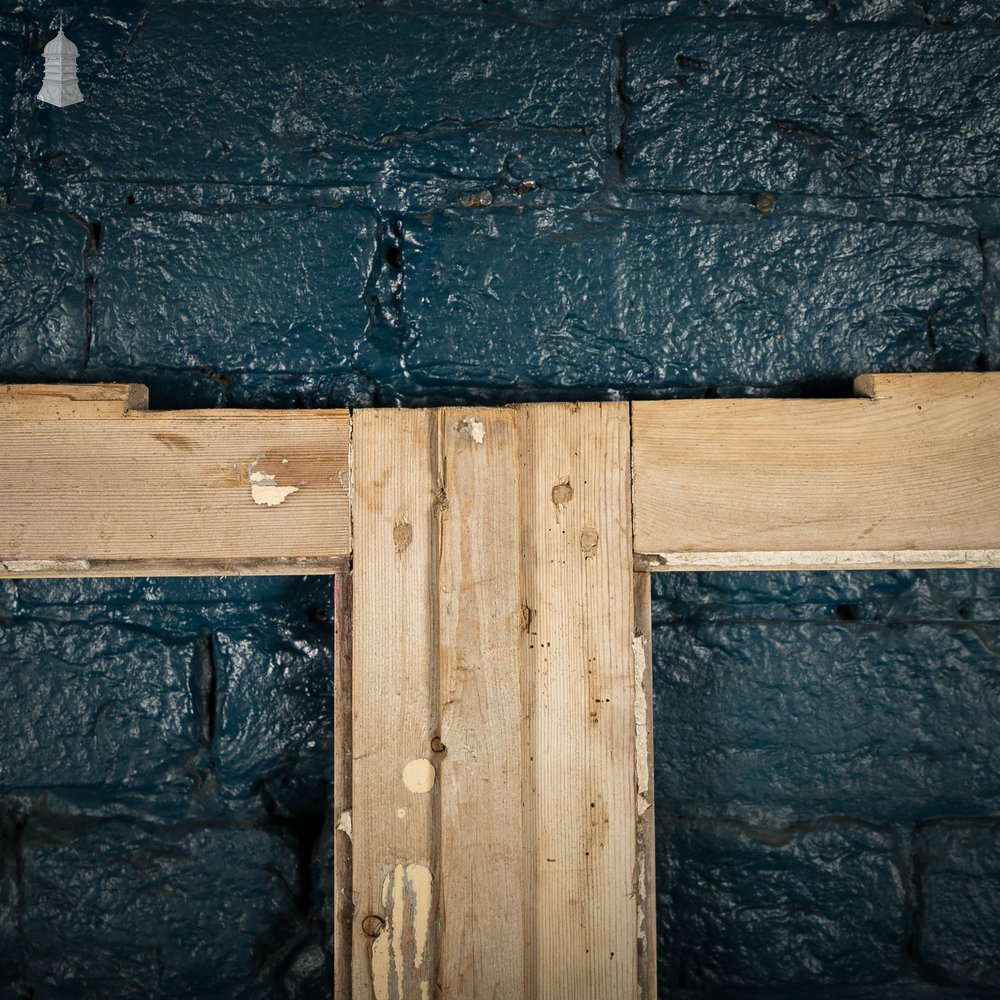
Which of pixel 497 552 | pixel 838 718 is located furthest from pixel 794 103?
pixel 838 718

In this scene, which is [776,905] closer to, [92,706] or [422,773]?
[422,773]

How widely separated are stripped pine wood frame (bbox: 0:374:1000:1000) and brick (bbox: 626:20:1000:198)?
494mm

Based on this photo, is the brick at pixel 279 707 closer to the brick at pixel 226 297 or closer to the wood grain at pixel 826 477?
the brick at pixel 226 297

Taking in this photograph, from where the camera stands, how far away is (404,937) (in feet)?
3.67

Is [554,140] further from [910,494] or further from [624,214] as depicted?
[910,494]

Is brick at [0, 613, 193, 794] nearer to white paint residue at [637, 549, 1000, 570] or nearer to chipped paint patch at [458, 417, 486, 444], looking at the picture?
chipped paint patch at [458, 417, 486, 444]

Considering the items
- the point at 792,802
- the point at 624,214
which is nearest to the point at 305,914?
the point at 792,802

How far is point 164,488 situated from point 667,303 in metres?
0.89

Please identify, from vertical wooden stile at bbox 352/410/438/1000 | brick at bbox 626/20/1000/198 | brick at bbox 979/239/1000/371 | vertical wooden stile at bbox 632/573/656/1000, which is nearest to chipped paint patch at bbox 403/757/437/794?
vertical wooden stile at bbox 352/410/438/1000

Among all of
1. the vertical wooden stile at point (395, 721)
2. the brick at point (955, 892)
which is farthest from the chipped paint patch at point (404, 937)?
the brick at point (955, 892)

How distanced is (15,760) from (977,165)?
79.6 inches

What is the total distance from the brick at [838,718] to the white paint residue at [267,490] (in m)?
0.71

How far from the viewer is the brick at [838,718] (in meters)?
1.44

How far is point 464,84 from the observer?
Answer: 1.41 m
